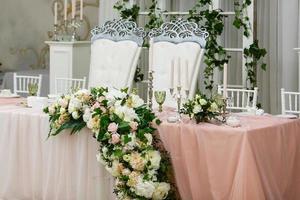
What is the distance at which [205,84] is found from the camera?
6406 millimetres

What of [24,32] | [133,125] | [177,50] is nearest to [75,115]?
[133,125]

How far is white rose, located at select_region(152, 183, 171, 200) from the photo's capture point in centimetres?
370

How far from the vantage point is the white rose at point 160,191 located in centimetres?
370

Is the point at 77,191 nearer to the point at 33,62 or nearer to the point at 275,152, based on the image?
the point at 275,152

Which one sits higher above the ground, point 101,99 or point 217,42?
point 217,42

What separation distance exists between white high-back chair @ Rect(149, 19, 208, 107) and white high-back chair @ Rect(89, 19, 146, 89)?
1.07ft

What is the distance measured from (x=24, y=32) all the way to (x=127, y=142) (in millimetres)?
5468

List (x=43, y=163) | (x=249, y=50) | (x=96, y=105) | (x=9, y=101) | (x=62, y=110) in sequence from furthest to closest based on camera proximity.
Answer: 1. (x=249, y=50)
2. (x=9, y=101)
3. (x=43, y=163)
4. (x=62, y=110)
5. (x=96, y=105)

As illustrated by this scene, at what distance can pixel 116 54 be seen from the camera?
18.9 ft

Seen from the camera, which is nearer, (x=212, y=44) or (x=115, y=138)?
(x=115, y=138)

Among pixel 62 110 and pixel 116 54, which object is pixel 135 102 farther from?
pixel 116 54

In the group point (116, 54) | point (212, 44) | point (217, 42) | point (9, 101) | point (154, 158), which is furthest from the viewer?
point (217, 42)

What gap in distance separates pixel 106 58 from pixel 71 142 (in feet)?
5.90

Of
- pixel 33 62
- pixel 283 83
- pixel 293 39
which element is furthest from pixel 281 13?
pixel 33 62
